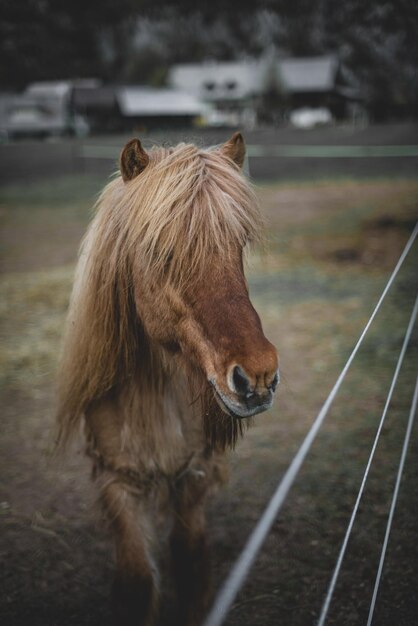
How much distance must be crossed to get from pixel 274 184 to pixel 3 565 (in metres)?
15.7

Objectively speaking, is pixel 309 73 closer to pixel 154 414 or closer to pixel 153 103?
pixel 153 103

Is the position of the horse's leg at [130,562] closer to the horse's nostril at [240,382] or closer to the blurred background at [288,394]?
the blurred background at [288,394]

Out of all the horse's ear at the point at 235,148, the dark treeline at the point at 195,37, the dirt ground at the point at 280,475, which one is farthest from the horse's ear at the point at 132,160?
the dark treeline at the point at 195,37

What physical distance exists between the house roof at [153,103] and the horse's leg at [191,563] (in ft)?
193

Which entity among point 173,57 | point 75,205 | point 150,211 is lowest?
point 150,211

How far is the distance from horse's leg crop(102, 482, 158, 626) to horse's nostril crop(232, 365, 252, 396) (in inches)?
41.6

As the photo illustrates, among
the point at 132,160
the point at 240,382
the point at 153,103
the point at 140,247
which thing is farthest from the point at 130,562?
the point at 153,103

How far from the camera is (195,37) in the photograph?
90.0m

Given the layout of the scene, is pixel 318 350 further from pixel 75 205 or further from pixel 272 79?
pixel 272 79

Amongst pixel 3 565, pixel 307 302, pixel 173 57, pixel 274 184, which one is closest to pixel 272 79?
pixel 173 57

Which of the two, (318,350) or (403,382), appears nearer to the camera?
(403,382)

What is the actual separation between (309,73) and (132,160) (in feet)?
258

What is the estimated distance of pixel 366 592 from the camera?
277cm

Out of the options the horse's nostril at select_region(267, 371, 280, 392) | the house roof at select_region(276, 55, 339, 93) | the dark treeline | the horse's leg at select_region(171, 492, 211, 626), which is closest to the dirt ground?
the horse's leg at select_region(171, 492, 211, 626)
